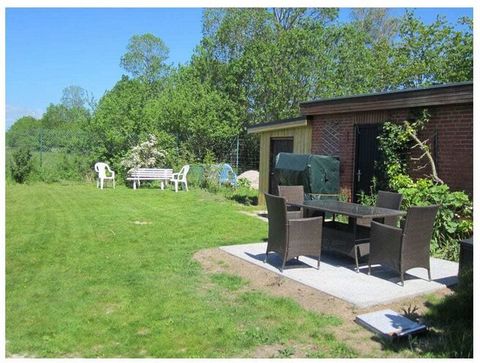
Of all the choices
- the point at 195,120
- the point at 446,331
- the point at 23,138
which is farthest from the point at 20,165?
the point at 446,331

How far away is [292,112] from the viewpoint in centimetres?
2314

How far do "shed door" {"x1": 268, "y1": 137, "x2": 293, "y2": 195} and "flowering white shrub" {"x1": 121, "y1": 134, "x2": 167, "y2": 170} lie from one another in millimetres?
6400

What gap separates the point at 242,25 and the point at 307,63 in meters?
5.67

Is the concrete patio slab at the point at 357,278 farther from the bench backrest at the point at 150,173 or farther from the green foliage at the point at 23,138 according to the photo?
the green foliage at the point at 23,138

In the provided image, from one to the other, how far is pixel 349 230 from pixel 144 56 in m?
37.3

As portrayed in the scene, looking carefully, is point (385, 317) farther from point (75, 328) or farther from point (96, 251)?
point (96, 251)

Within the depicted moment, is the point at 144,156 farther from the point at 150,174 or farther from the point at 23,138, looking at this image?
the point at 23,138

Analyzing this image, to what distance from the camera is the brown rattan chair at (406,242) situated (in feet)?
15.9

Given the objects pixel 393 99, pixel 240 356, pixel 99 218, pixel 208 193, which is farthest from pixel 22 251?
pixel 208 193

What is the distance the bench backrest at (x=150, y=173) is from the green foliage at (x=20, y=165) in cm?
374

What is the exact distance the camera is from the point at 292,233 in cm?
535

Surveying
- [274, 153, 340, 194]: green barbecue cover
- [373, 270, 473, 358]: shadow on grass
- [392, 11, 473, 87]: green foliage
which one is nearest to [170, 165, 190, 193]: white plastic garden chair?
[274, 153, 340, 194]: green barbecue cover

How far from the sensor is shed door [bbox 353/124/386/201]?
29.7 ft

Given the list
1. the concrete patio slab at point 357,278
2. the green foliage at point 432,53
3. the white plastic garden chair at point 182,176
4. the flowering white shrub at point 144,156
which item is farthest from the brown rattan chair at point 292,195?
the green foliage at point 432,53
